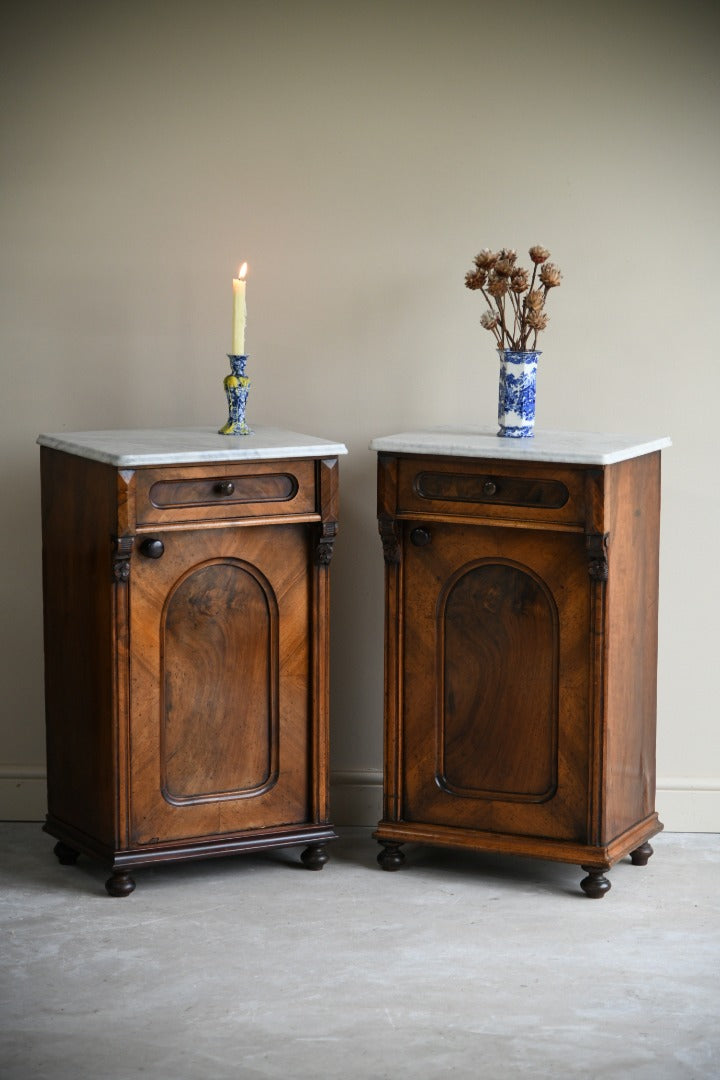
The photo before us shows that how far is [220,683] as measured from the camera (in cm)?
316

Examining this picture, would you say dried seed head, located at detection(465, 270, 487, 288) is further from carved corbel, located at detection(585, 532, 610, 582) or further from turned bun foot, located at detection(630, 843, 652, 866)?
turned bun foot, located at detection(630, 843, 652, 866)

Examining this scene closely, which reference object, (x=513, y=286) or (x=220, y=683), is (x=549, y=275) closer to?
(x=513, y=286)

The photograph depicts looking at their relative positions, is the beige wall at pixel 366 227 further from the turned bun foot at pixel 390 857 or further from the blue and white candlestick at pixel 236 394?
the turned bun foot at pixel 390 857

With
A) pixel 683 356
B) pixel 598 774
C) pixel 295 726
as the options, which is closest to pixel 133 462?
pixel 295 726

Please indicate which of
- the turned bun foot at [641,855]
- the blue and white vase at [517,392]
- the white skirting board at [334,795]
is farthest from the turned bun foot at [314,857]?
the blue and white vase at [517,392]

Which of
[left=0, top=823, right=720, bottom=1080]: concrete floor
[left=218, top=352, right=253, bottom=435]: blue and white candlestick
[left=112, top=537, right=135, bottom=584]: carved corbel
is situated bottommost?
[left=0, top=823, right=720, bottom=1080]: concrete floor

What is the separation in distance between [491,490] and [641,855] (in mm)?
939

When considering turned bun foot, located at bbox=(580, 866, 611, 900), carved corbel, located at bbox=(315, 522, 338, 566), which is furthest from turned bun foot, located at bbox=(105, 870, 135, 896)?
turned bun foot, located at bbox=(580, 866, 611, 900)

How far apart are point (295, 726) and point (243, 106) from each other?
147 centimetres

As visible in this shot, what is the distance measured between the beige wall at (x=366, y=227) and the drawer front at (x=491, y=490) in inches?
17.0

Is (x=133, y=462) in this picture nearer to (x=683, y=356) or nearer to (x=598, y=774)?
(x=598, y=774)

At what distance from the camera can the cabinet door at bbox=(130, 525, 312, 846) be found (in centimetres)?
307

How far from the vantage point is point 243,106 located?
11.4ft

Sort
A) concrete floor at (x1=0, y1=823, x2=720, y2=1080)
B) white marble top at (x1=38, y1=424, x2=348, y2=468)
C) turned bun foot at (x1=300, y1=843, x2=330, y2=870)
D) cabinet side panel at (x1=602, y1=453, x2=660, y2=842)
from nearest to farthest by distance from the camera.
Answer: concrete floor at (x1=0, y1=823, x2=720, y2=1080) < white marble top at (x1=38, y1=424, x2=348, y2=468) < cabinet side panel at (x1=602, y1=453, x2=660, y2=842) < turned bun foot at (x1=300, y1=843, x2=330, y2=870)
